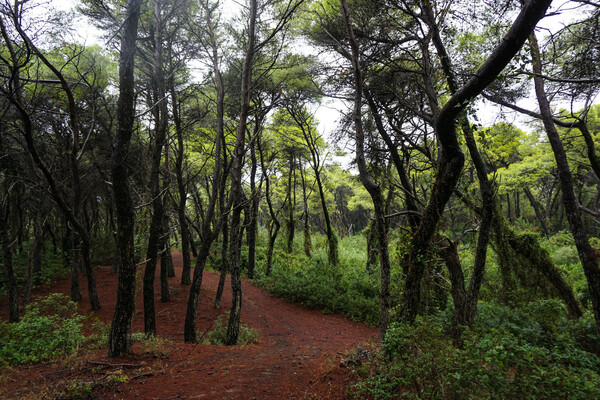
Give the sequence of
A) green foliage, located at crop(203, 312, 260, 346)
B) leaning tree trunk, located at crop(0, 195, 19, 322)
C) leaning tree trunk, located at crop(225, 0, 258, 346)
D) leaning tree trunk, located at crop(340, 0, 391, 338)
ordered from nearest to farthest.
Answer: leaning tree trunk, located at crop(340, 0, 391, 338) < leaning tree trunk, located at crop(225, 0, 258, 346) < green foliage, located at crop(203, 312, 260, 346) < leaning tree trunk, located at crop(0, 195, 19, 322)

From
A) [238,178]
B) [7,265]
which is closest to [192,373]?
[238,178]

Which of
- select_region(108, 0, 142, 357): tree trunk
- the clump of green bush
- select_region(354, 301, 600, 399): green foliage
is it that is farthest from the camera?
the clump of green bush

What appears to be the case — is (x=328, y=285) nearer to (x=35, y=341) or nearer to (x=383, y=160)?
(x=383, y=160)

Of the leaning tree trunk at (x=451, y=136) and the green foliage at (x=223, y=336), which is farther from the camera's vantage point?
the green foliage at (x=223, y=336)

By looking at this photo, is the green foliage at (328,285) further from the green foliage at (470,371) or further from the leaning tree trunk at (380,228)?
the green foliage at (470,371)

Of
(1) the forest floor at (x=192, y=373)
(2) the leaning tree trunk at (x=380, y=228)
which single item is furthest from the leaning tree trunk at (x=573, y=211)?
(1) the forest floor at (x=192, y=373)

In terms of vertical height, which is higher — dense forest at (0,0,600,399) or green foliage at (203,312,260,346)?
dense forest at (0,0,600,399)

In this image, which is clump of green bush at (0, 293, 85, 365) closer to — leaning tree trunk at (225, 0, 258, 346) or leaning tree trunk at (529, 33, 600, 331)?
leaning tree trunk at (225, 0, 258, 346)

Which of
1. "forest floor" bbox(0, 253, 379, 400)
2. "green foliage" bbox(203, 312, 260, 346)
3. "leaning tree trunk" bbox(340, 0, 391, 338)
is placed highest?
"leaning tree trunk" bbox(340, 0, 391, 338)

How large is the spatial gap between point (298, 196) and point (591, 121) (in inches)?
782

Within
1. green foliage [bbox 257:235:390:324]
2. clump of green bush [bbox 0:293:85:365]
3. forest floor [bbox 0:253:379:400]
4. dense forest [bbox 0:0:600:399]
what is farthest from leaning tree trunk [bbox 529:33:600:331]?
clump of green bush [bbox 0:293:85:365]

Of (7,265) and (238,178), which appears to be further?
(7,265)

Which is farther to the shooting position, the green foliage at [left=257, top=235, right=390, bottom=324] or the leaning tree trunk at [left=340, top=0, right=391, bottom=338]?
the green foliage at [left=257, top=235, right=390, bottom=324]

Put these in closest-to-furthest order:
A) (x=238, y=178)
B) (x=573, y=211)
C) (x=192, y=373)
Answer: (x=192, y=373)
(x=573, y=211)
(x=238, y=178)
